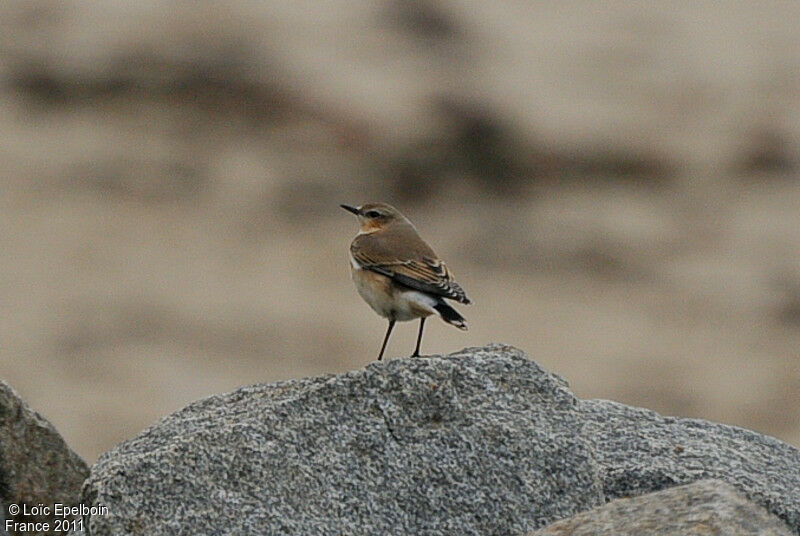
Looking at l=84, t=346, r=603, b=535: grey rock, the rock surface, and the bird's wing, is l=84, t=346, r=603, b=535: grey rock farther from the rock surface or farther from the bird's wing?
the bird's wing

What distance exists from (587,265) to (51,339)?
7293 mm

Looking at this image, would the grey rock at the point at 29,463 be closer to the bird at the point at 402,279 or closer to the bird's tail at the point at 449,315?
the bird at the point at 402,279

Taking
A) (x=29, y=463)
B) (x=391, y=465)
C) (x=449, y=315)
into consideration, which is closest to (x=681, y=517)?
(x=391, y=465)

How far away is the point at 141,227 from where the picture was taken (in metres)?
23.5

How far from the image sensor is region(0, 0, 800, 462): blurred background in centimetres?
2050

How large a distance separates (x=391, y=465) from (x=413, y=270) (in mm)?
3616

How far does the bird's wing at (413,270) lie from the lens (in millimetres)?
10438

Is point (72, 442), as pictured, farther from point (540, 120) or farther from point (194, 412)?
point (540, 120)

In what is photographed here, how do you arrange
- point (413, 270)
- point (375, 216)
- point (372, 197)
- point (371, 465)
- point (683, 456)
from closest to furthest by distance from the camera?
1. point (371, 465)
2. point (683, 456)
3. point (413, 270)
4. point (375, 216)
5. point (372, 197)

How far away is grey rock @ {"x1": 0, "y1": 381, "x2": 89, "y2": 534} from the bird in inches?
97.2

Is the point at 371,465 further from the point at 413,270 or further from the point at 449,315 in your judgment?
the point at 413,270

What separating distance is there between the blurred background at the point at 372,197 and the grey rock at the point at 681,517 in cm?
1115

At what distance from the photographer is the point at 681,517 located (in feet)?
19.6

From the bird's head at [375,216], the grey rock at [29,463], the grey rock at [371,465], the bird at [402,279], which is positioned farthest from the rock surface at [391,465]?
the bird's head at [375,216]
